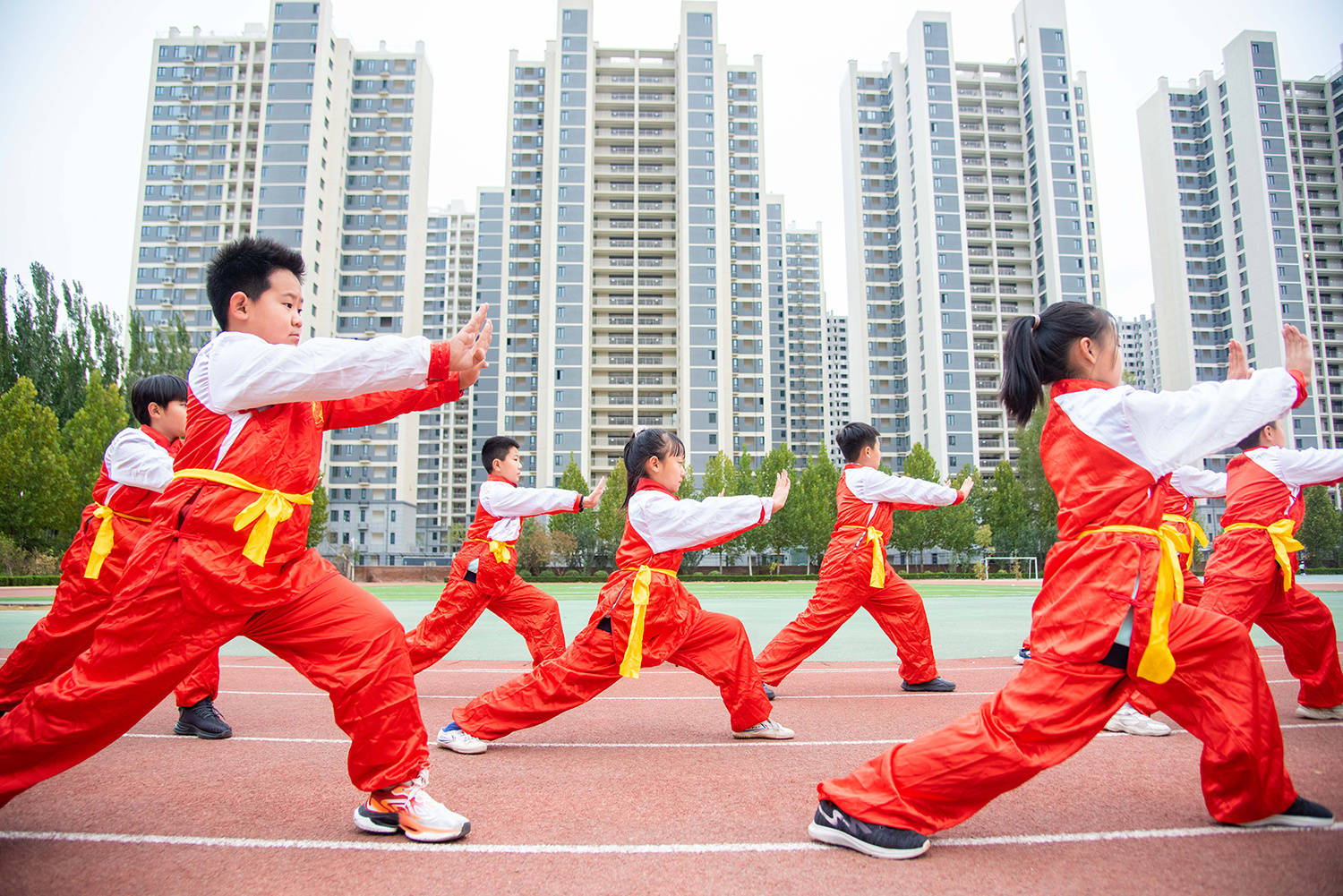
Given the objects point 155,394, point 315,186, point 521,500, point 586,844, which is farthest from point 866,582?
point 315,186

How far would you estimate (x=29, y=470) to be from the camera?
23453 millimetres

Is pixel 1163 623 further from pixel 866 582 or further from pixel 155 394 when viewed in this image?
pixel 155 394

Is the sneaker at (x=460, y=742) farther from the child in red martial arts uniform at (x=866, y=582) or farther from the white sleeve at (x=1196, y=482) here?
the white sleeve at (x=1196, y=482)

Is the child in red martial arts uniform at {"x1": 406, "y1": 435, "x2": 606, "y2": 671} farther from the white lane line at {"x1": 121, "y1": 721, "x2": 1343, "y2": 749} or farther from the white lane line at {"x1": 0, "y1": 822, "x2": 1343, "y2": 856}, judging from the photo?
the white lane line at {"x1": 0, "y1": 822, "x2": 1343, "y2": 856}

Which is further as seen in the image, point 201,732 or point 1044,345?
point 201,732

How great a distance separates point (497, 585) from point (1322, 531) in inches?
2296

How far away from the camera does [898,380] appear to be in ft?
241

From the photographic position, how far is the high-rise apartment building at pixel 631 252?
6406cm

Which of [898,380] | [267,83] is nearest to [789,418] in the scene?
[898,380]

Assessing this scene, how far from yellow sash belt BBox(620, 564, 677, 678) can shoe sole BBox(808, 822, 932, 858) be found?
141cm

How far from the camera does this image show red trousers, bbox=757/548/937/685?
17.9 feet

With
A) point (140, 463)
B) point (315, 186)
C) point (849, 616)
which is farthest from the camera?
point (315, 186)

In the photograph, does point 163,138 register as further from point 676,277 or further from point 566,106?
point 676,277

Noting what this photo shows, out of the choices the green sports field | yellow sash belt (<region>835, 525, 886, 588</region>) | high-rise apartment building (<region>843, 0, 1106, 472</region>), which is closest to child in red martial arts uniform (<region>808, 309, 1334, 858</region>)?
yellow sash belt (<region>835, 525, 886, 588</region>)
